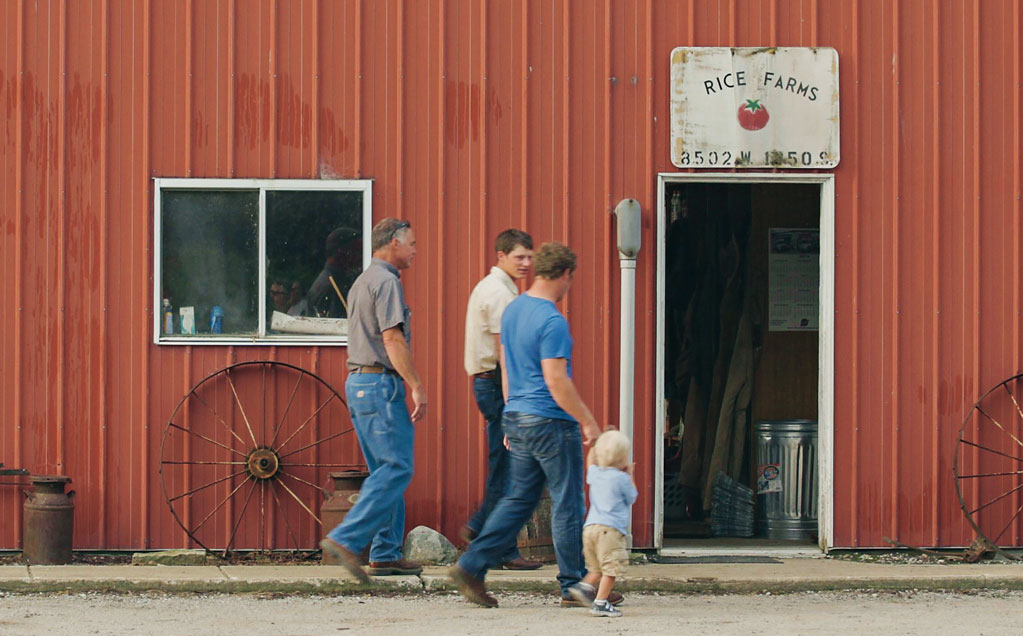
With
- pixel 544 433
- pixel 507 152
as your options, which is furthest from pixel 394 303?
pixel 507 152

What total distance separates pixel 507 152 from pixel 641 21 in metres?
1.21

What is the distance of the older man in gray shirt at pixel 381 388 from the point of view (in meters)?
8.07

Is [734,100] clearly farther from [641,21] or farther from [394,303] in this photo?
[394,303]

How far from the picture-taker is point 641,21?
390 inches

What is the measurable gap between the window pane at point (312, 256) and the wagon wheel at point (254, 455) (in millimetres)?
380

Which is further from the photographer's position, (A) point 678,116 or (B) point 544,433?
(A) point 678,116

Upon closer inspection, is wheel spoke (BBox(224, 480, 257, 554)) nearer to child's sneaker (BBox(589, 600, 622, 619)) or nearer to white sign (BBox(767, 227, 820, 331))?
child's sneaker (BBox(589, 600, 622, 619))

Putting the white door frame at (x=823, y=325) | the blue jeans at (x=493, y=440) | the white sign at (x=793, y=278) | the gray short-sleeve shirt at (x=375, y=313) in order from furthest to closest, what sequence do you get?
the white sign at (x=793, y=278), the white door frame at (x=823, y=325), the blue jeans at (x=493, y=440), the gray short-sleeve shirt at (x=375, y=313)

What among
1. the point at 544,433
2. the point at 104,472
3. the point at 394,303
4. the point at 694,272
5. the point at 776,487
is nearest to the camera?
the point at 544,433

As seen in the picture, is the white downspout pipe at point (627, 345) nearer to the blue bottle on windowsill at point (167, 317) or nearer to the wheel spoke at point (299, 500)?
the wheel spoke at point (299, 500)

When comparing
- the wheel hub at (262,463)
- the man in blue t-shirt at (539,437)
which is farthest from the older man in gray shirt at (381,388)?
the wheel hub at (262,463)

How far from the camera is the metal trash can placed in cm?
1105

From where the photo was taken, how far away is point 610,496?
738 cm

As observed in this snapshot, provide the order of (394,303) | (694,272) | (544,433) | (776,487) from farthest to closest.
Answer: (694,272)
(776,487)
(394,303)
(544,433)
